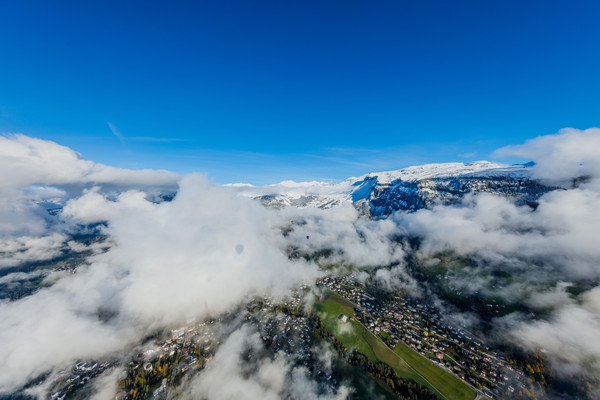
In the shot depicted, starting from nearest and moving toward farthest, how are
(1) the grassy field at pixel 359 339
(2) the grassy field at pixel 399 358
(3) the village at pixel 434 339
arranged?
(2) the grassy field at pixel 399 358 < (3) the village at pixel 434 339 < (1) the grassy field at pixel 359 339

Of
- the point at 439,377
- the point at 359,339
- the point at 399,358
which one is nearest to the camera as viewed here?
the point at 439,377

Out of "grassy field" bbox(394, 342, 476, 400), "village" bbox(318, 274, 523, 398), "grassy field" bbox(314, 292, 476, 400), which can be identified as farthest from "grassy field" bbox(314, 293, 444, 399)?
"village" bbox(318, 274, 523, 398)

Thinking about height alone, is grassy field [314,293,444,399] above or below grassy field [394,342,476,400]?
below

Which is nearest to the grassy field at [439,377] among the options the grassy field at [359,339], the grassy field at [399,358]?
the grassy field at [399,358]

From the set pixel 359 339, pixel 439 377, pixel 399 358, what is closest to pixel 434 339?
pixel 439 377

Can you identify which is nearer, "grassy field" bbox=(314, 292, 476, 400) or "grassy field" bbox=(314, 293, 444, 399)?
"grassy field" bbox=(314, 292, 476, 400)

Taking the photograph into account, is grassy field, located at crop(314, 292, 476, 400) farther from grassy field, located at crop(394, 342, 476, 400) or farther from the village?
the village

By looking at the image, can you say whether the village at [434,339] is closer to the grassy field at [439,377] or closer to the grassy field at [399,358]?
the grassy field at [439,377]

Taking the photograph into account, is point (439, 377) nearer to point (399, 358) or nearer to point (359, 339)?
point (399, 358)
